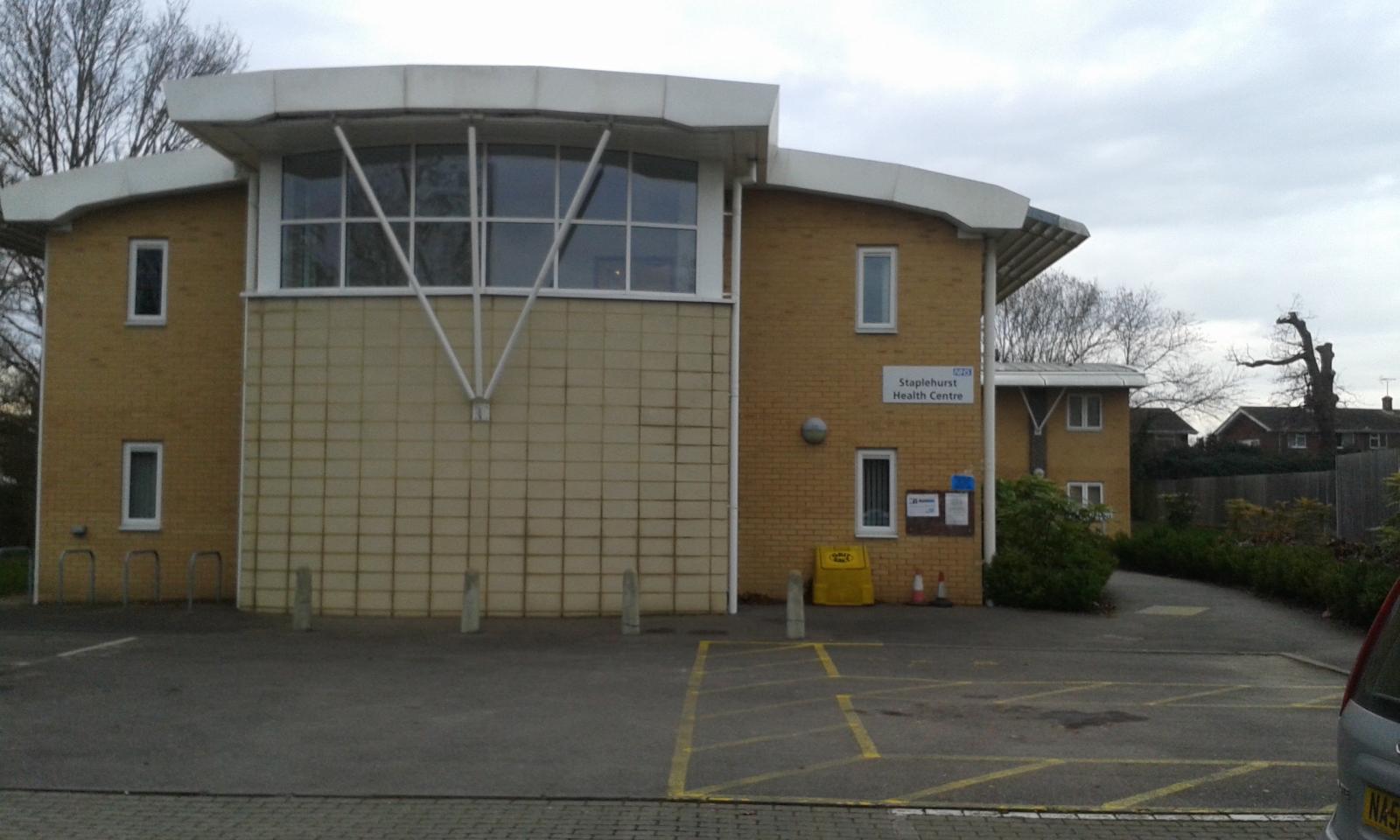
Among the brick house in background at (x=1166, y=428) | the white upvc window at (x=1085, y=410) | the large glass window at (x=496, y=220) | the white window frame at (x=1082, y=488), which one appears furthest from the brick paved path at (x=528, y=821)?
the brick house in background at (x=1166, y=428)

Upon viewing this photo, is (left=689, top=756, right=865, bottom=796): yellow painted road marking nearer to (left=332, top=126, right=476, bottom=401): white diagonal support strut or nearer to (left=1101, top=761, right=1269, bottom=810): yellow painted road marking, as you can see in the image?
(left=1101, top=761, right=1269, bottom=810): yellow painted road marking

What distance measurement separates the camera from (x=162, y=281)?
19.3 m

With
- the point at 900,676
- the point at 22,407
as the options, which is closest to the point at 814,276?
the point at 900,676

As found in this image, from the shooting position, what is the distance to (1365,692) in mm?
4797

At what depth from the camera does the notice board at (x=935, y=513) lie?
19.1 m

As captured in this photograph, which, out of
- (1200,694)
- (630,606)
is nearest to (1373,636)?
(1200,694)

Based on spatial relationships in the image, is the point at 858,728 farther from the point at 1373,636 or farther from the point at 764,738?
the point at 1373,636

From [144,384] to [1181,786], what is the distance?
51.2ft

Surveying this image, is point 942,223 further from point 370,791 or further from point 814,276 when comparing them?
point 370,791

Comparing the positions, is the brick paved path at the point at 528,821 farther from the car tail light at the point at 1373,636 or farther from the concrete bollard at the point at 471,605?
the concrete bollard at the point at 471,605

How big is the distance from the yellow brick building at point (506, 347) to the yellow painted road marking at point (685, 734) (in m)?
3.52

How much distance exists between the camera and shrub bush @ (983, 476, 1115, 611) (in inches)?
743

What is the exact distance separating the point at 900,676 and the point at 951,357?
740 centimetres

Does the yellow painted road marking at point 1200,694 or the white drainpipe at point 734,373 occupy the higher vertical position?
the white drainpipe at point 734,373
